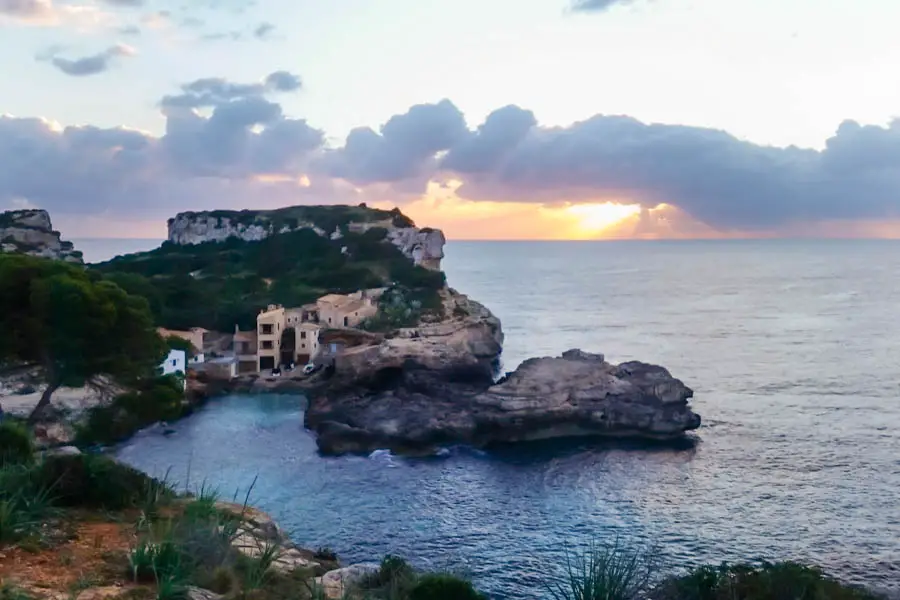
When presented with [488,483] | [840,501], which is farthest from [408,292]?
[840,501]

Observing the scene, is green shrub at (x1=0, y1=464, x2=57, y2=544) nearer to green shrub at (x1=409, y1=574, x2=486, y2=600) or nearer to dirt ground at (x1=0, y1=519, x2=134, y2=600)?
dirt ground at (x1=0, y1=519, x2=134, y2=600)

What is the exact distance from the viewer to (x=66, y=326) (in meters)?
16.2

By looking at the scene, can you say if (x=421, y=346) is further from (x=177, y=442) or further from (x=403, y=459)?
(x=177, y=442)

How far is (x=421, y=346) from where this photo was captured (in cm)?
4062

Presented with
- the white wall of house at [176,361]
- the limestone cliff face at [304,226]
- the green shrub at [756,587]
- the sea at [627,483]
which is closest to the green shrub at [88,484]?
the sea at [627,483]

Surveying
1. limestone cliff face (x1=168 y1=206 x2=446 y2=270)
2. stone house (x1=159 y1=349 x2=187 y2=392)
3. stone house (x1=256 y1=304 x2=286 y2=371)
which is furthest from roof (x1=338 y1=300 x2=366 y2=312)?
limestone cliff face (x1=168 y1=206 x2=446 y2=270)

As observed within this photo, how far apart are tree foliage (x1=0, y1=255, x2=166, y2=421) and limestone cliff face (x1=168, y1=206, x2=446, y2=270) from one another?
6330cm

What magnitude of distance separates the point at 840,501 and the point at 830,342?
3951cm

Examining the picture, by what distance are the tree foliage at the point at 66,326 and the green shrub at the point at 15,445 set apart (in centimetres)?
378

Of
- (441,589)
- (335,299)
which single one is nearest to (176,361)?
(335,299)

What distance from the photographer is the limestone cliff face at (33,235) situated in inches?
2931

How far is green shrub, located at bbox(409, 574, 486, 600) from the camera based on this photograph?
1090 centimetres

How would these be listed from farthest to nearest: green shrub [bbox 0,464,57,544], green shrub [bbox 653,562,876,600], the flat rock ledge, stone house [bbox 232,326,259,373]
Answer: stone house [bbox 232,326,259,373] → the flat rock ledge → green shrub [bbox 653,562,876,600] → green shrub [bbox 0,464,57,544]

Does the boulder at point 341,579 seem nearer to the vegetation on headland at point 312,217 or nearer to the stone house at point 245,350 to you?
the stone house at point 245,350
